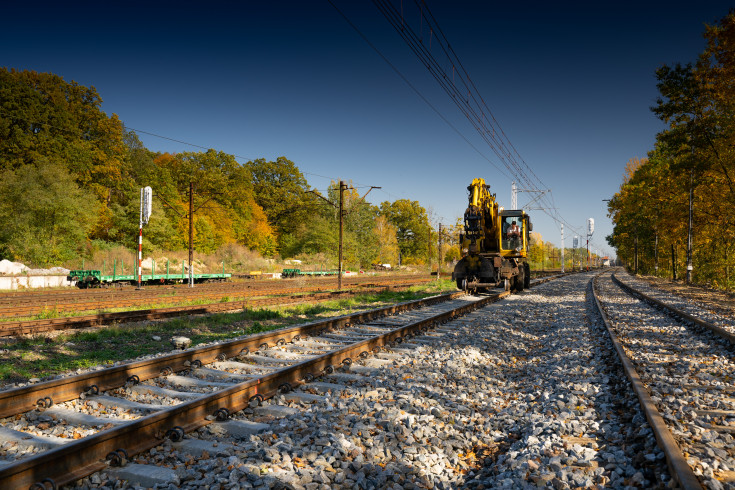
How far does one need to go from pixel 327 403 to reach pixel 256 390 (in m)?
0.82

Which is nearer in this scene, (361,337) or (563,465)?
(563,465)

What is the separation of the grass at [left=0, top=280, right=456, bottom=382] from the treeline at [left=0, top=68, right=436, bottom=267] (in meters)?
15.7

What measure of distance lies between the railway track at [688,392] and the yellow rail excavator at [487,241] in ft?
25.0

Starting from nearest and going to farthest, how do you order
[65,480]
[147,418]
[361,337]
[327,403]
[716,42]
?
[65,480] < [147,418] < [327,403] < [361,337] < [716,42]

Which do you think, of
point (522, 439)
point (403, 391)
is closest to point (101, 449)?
point (403, 391)

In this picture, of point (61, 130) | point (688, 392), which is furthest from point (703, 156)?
point (61, 130)

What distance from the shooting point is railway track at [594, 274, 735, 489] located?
3.18m

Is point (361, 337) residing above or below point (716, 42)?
below

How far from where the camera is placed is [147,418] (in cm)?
364

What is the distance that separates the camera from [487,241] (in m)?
19.1

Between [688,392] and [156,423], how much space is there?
5.78m

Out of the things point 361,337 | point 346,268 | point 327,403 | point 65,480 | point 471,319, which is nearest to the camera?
point 65,480

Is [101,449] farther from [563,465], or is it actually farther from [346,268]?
[346,268]

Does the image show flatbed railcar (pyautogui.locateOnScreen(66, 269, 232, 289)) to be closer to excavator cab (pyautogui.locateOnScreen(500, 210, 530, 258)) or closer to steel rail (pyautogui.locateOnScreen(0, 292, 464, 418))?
excavator cab (pyautogui.locateOnScreen(500, 210, 530, 258))
